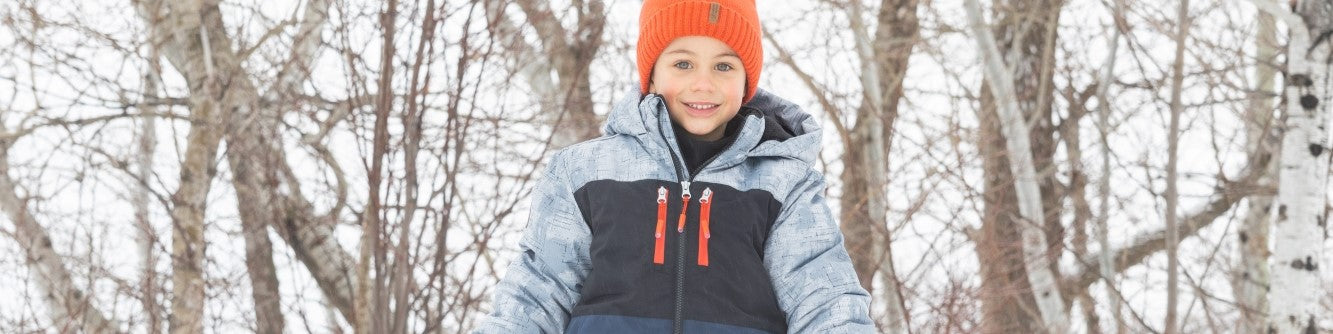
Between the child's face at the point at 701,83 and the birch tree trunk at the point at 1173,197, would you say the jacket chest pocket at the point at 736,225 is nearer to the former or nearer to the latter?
the child's face at the point at 701,83

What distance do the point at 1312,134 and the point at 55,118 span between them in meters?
6.86

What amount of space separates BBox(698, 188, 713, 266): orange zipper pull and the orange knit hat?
1.08 feet

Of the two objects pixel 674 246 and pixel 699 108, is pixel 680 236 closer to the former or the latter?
pixel 674 246

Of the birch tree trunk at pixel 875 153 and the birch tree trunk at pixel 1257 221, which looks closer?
the birch tree trunk at pixel 875 153

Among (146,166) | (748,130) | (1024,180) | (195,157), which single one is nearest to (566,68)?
(195,157)

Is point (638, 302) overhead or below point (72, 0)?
below

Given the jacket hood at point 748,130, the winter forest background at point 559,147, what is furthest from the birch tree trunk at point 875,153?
the jacket hood at point 748,130

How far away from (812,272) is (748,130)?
0.88 feet

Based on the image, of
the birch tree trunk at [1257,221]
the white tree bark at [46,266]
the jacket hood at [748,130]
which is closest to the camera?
the jacket hood at [748,130]

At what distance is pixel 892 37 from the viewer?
8.91m

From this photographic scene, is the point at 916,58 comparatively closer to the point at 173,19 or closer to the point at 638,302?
the point at 173,19

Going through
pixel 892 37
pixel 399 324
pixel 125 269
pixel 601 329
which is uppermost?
pixel 892 37

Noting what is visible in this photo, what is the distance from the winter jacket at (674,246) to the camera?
206 centimetres

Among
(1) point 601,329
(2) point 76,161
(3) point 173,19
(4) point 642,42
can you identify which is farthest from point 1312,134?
(2) point 76,161
